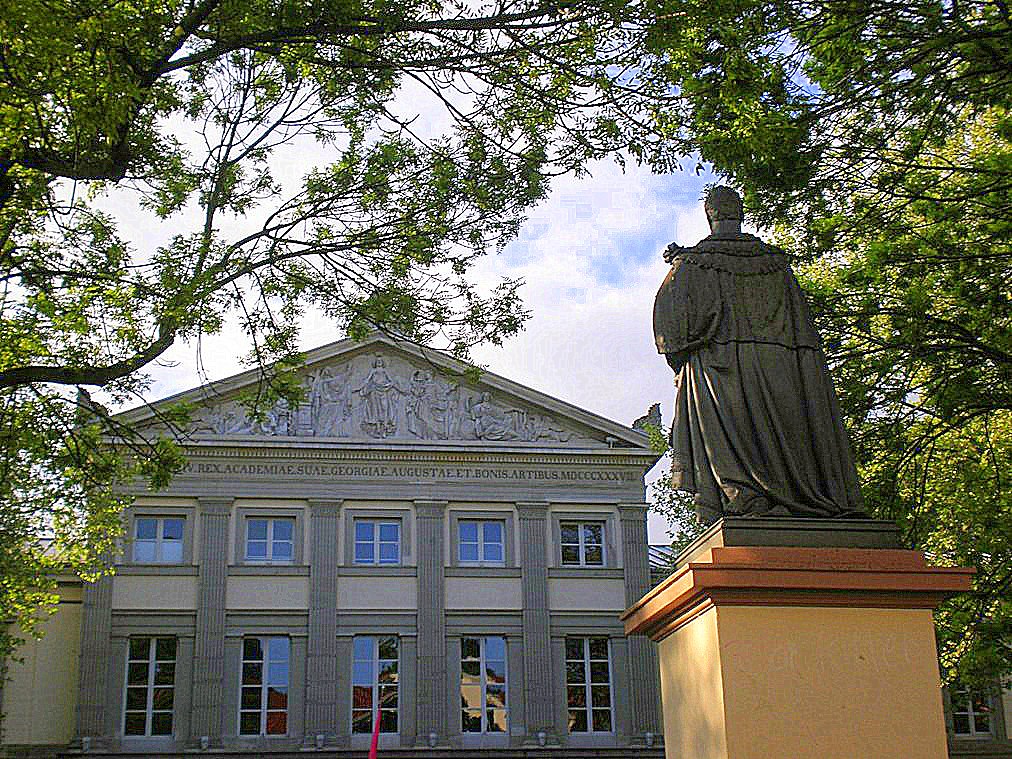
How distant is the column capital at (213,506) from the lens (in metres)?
33.7

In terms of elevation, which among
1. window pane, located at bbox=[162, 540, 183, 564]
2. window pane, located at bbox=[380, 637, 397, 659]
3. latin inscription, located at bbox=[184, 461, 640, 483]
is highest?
latin inscription, located at bbox=[184, 461, 640, 483]

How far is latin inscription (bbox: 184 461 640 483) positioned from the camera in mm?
34281

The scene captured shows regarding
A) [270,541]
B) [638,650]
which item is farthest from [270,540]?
[638,650]

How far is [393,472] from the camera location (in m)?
34.9

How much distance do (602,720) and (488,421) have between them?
28.2ft

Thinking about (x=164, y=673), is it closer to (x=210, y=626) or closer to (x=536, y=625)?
(x=210, y=626)

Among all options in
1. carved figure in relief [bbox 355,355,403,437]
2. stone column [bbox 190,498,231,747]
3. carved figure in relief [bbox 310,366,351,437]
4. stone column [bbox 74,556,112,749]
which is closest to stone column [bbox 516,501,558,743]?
carved figure in relief [bbox 355,355,403,437]

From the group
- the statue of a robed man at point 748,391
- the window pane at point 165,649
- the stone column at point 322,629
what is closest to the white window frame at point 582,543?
the stone column at point 322,629

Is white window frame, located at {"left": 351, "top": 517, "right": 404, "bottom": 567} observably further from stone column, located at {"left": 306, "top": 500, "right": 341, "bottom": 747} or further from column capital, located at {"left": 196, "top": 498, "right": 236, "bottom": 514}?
column capital, located at {"left": 196, "top": 498, "right": 236, "bottom": 514}

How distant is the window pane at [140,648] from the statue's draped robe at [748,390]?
94.6 feet

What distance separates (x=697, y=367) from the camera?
6.19 m

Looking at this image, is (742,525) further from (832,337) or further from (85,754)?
(85,754)

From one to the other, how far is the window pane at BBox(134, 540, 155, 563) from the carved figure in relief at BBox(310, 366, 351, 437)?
17.2 ft

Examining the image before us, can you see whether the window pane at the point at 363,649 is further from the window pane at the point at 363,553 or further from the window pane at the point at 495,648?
the window pane at the point at 495,648
